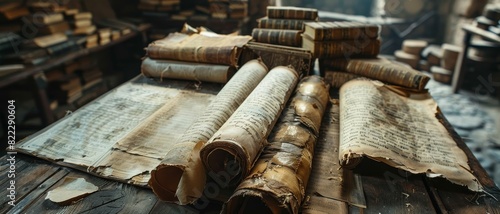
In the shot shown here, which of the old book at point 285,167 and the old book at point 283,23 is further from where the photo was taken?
the old book at point 283,23

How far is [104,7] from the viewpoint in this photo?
581 cm

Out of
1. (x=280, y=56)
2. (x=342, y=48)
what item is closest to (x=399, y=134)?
(x=342, y=48)

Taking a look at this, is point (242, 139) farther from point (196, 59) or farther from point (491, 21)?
point (491, 21)

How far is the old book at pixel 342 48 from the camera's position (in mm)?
2670

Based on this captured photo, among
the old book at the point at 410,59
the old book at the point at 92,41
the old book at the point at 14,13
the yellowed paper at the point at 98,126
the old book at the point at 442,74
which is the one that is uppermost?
the old book at the point at 14,13

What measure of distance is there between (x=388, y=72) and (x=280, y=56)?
92 cm

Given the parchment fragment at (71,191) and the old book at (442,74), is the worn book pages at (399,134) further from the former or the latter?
the old book at (442,74)

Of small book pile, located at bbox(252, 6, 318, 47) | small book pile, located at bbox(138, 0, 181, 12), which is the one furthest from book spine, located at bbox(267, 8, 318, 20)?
small book pile, located at bbox(138, 0, 181, 12)

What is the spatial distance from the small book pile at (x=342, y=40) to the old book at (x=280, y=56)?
10 cm

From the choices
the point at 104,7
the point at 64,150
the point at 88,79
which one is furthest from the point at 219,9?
the point at 64,150

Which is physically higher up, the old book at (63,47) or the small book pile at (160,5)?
the small book pile at (160,5)

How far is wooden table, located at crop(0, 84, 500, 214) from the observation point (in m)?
1.40

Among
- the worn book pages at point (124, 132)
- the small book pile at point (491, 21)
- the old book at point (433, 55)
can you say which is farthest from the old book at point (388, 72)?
the old book at point (433, 55)

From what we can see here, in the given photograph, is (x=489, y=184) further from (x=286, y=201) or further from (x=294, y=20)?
(x=294, y=20)
